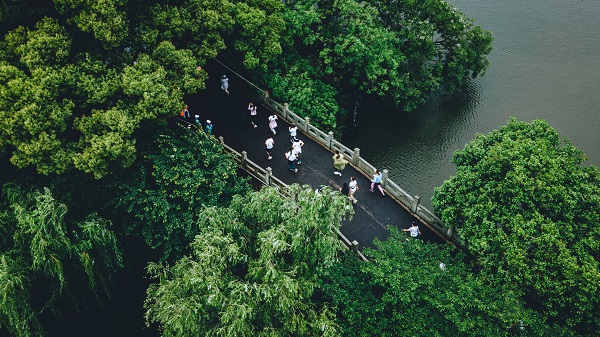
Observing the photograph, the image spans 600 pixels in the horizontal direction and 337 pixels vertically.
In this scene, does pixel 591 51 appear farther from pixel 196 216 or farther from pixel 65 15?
pixel 65 15

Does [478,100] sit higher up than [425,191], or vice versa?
[478,100]

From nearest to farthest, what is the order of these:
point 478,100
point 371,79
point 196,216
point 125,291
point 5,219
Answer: point 5,219 → point 196,216 → point 125,291 → point 371,79 → point 478,100

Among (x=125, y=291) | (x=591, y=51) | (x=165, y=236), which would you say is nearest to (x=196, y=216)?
(x=165, y=236)

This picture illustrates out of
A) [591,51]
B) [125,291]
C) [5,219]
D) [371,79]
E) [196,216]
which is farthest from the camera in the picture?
[591,51]

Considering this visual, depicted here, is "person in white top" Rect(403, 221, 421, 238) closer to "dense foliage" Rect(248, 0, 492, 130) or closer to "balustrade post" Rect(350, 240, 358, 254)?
"balustrade post" Rect(350, 240, 358, 254)

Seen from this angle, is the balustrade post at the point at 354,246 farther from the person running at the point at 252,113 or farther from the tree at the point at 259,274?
the person running at the point at 252,113

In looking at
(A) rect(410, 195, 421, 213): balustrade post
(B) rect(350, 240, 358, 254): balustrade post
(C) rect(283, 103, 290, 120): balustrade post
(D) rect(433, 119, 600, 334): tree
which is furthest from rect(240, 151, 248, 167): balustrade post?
(D) rect(433, 119, 600, 334): tree
